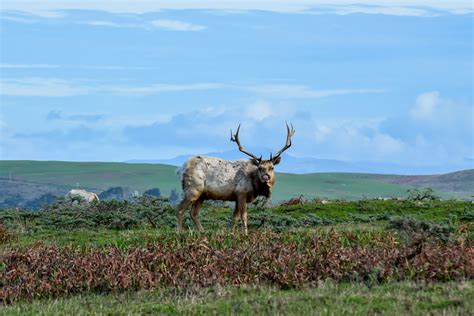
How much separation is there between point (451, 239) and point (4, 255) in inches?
303

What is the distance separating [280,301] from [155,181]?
11804cm

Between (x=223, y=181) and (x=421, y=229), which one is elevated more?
(x=223, y=181)

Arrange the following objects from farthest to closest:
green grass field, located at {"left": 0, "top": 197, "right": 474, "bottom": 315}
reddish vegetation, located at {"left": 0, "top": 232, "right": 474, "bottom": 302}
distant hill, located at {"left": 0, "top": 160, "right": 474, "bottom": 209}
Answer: distant hill, located at {"left": 0, "top": 160, "right": 474, "bottom": 209}, reddish vegetation, located at {"left": 0, "top": 232, "right": 474, "bottom": 302}, green grass field, located at {"left": 0, "top": 197, "right": 474, "bottom": 315}

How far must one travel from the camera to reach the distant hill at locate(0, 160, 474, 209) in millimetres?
113125

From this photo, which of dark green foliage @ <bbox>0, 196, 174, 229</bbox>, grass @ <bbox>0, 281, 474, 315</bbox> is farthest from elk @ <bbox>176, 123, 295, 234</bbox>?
grass @ <bbox>0, 281, 474, 315</bbox>

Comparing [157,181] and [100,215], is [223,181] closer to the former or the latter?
[100,215]

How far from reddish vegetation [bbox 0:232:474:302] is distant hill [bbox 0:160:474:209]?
282ft

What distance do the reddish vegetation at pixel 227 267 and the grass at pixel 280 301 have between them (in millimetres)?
523

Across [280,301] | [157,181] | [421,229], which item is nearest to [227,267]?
[280,301]

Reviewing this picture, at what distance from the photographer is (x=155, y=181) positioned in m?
130

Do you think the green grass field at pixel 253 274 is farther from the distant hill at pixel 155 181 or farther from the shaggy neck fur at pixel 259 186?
the distant hill at pixel 155 181

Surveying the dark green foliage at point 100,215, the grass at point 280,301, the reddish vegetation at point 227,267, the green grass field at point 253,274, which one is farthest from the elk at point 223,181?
the grass at point 280,301

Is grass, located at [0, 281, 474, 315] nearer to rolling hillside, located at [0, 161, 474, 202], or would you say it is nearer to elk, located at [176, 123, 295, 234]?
elk, located at [176, 123, 295, 234]

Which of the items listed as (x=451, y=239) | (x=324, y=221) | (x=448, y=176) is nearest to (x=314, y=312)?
(x=451, y=239)
